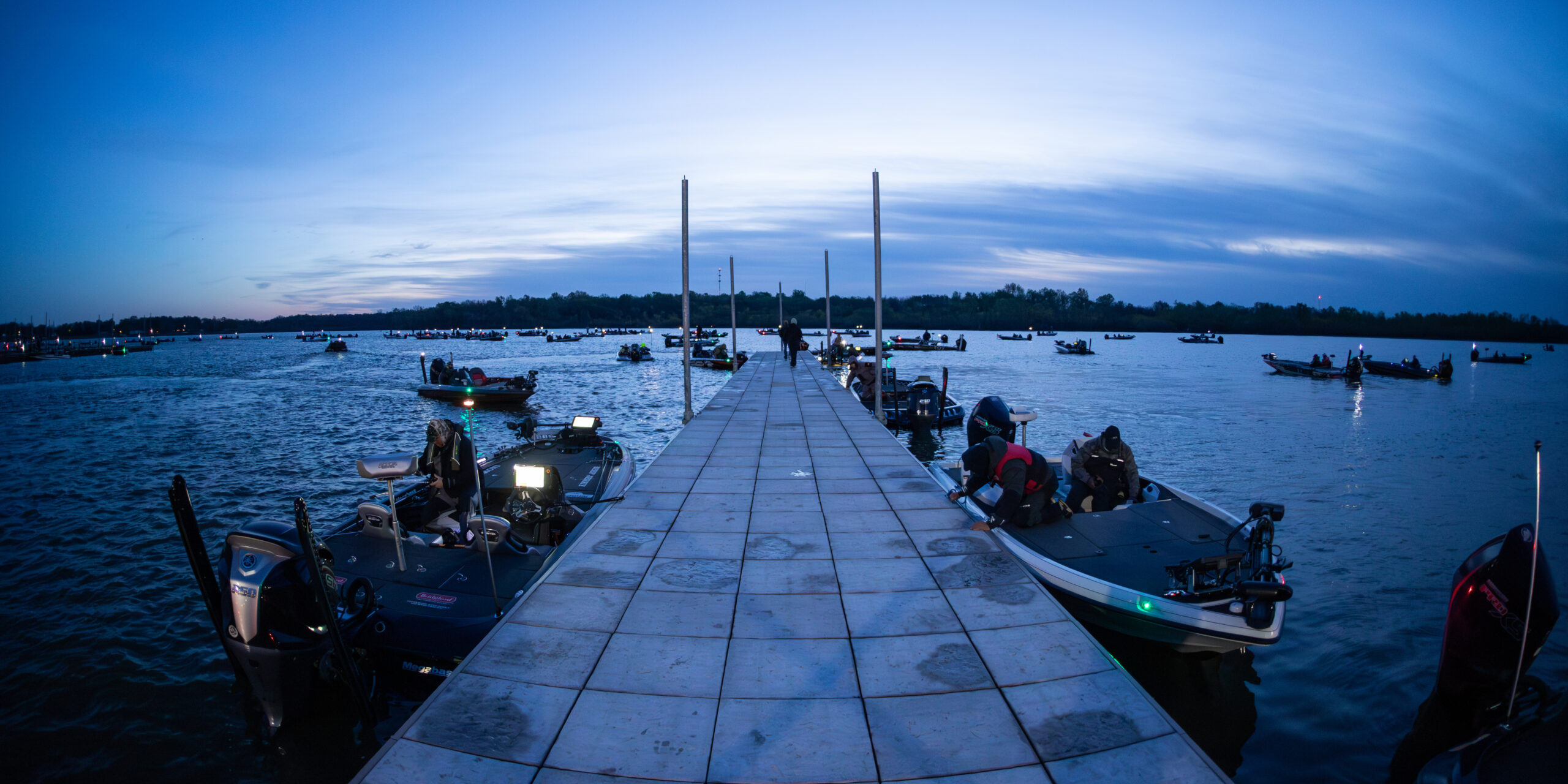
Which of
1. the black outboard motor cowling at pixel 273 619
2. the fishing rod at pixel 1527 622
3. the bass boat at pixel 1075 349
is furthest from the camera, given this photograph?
the bass boat at pixel 1075 349

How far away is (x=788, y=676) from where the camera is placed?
4.41m

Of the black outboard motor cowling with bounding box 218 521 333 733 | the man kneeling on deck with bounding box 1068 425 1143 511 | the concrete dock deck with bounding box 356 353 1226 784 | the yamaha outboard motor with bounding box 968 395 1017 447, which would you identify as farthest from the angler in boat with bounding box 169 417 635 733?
the man kneeling on deck with bounding box 1068 425 1143 511

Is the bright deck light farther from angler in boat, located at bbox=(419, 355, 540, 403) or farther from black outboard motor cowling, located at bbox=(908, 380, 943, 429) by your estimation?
angler in boat, located at bbox=(419, 355, 540, 403)

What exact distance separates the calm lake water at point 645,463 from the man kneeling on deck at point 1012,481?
1637 mm

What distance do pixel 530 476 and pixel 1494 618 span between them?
→ 9.62m

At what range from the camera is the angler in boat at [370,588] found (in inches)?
209

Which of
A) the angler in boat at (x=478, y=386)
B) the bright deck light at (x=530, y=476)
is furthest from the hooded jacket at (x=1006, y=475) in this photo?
the angler in boat at (x=478, y=386)

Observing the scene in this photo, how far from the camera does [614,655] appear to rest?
464 centimetres

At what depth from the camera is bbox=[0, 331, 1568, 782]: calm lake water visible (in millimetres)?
6660

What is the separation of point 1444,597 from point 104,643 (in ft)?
61.1

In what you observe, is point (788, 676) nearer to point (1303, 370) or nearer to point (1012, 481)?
point (1012, 481)

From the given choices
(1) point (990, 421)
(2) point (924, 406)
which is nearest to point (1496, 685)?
(1) point (990, 421)

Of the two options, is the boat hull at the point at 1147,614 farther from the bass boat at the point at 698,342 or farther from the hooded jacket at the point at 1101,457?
the bass boat at the point at 698,342

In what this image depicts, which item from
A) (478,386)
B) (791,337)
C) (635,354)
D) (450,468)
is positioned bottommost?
(478,386)
